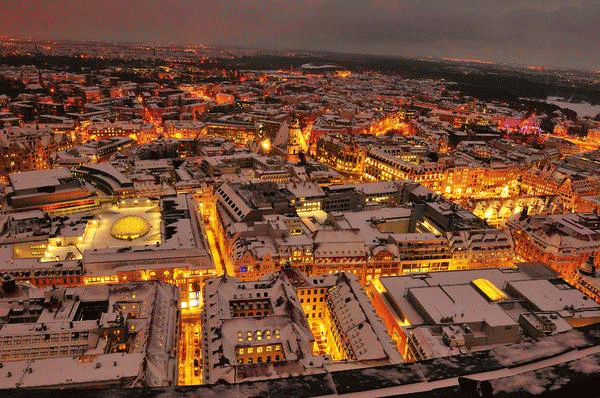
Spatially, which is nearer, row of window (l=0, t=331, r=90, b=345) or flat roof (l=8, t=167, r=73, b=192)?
row of window (l=0, t=331, r=90, b=345)

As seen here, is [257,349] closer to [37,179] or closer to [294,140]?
[37,179]

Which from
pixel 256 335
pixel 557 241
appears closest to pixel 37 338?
pixel 256 335

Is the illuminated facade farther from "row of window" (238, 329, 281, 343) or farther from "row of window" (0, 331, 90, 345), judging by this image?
"row of window" (0, 331, 90, 345)

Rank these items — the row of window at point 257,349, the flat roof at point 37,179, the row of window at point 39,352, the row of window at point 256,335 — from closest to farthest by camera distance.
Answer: the row of window at point 39,352 → the row of window at point 257,349 → the row of window at point 256,335 → the flat roof at point 37,179

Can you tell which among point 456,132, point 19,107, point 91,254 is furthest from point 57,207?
point 456,132

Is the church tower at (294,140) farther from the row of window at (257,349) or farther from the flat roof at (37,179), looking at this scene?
the row of window at (257,349)

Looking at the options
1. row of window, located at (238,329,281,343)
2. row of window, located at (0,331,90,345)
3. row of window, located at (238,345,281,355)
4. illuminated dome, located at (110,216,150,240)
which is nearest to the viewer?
row of window, located at (0,331,90,345)

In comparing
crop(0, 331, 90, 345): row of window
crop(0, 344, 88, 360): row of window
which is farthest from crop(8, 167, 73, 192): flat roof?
crop(0, 344, 88, 360): row of window

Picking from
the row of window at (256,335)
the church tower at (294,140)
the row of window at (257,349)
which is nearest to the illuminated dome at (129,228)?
the row of window at (256,335)
